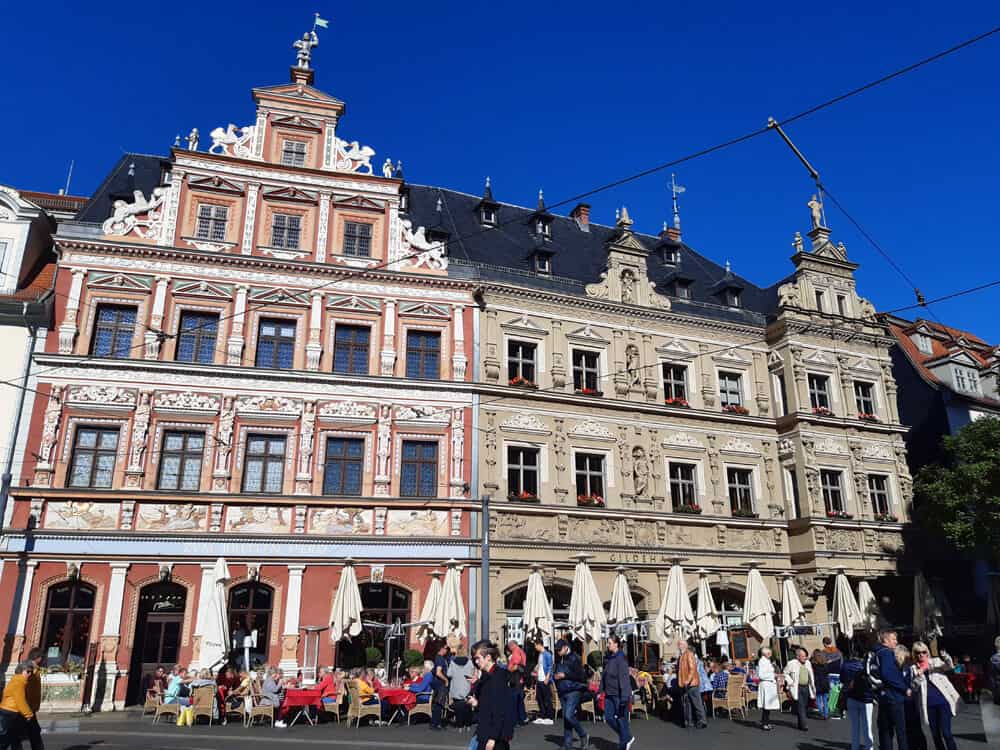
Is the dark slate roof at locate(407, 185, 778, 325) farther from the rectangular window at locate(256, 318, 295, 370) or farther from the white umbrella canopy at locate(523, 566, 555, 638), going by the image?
the white umbrella canopy at locate(523, 566, 555, 638)

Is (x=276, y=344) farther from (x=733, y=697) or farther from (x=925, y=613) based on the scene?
(x=925, y=613)

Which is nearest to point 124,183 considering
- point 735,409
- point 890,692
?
point 735,409

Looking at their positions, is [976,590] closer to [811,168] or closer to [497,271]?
[811,168]

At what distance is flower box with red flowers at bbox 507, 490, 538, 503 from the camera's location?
22.6 meters

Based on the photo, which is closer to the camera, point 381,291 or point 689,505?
point 381,291

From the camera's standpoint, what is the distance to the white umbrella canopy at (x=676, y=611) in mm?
20516

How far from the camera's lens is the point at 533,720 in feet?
55.7

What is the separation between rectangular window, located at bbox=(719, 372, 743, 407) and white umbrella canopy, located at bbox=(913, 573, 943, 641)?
835 centimetres

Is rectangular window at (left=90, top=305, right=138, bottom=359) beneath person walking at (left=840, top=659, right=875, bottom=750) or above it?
above

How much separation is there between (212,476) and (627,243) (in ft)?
51.4

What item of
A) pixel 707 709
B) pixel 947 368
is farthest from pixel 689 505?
pixel 947 368

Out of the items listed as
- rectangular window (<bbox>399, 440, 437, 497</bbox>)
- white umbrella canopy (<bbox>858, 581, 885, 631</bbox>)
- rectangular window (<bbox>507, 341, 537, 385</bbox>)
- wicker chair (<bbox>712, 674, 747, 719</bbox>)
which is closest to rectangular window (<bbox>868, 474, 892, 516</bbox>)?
white umbrella canopy (<bbox>858, 581, 885, 631</bbox>)

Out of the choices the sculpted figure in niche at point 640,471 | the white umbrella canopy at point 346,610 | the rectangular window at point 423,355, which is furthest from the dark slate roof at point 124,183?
the sculpted figure in niche at point 640,471

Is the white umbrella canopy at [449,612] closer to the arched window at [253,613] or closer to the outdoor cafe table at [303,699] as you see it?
the outdoor cafe table at [303,699]
